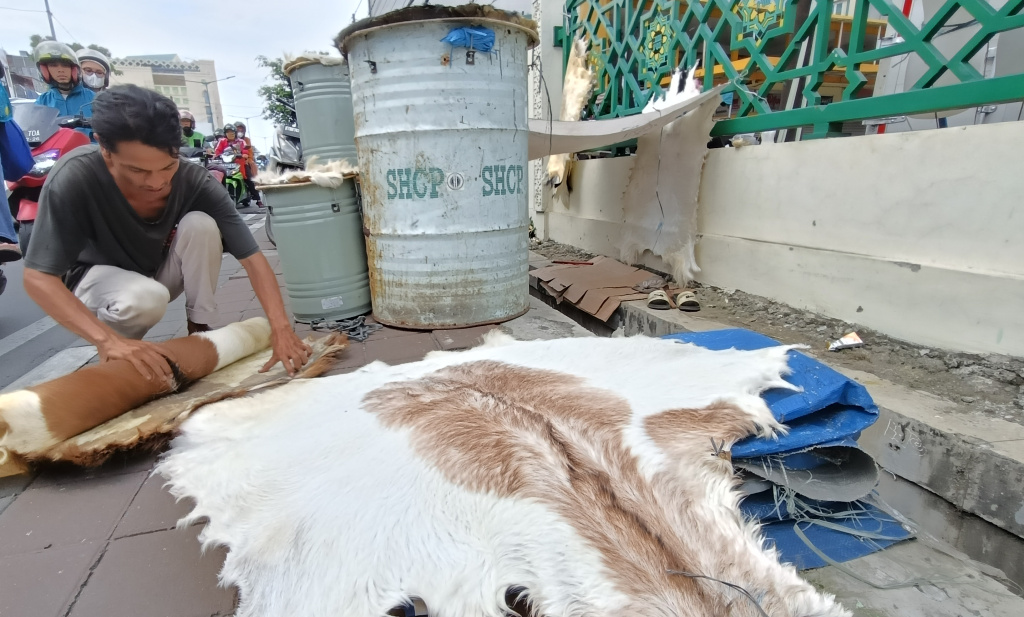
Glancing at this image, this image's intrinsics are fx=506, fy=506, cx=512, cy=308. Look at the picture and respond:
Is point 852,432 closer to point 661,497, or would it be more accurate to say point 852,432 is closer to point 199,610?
point 661,497

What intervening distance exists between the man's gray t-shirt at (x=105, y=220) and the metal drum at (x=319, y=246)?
1.67 ft

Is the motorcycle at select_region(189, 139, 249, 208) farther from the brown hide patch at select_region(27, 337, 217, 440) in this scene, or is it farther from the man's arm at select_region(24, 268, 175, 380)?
the brown hide patch at select_region(27, 337, 217, 440)

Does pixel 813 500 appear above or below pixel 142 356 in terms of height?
below

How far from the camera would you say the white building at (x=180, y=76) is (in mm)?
45344

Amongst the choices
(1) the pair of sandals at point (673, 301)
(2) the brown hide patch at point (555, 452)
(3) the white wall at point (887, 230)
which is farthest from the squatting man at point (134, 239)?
(3) the white wall at point (887, 230)

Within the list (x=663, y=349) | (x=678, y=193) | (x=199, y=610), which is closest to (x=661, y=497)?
(x=663, y=349)

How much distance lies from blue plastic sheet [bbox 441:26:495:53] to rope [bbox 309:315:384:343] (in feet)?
5.13

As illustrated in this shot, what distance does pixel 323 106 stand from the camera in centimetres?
312

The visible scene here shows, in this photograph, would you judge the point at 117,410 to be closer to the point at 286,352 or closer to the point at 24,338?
the point at 286,352

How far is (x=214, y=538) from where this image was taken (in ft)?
3.49

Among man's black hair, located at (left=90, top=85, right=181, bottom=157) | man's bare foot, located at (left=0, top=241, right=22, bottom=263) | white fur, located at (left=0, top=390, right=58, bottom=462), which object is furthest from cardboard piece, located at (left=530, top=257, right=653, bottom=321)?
man's bare foot, located at (left=0, top=241, right=22, bottom=263)

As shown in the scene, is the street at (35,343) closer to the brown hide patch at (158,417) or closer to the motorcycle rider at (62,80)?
the brown hide patch at (158,417)

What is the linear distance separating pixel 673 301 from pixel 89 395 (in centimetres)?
279

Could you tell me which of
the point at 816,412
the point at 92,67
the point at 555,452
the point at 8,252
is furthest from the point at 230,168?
the point at 816,412
